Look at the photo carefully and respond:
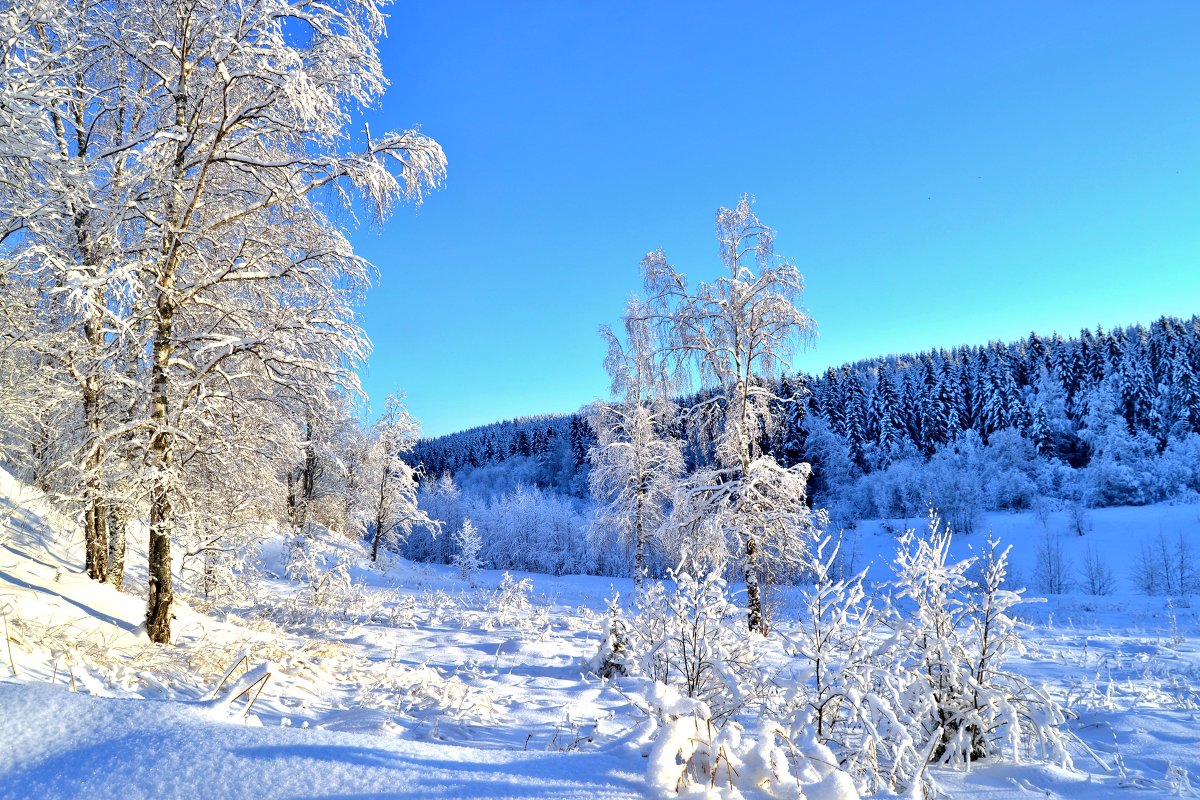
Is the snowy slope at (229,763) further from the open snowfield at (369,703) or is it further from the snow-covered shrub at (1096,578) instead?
the snow-covered shrub at (1096,578)

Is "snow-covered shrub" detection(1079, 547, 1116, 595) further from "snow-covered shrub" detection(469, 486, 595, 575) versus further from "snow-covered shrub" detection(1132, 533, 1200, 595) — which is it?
"snow-covered shrub" detection(469, 486, 595, 575)

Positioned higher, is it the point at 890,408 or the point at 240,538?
the point at 890,408

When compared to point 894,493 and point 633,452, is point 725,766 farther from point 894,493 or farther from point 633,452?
point 894,493

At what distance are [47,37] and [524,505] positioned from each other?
45.1m

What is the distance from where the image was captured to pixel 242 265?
19.5 ft

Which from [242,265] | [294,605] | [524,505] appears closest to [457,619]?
[294,605]

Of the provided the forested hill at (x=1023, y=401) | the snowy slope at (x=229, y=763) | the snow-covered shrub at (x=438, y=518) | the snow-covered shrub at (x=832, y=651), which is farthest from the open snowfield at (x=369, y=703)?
the forested hill at (x=1023, y=401)

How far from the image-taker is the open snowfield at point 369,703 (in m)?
1.73

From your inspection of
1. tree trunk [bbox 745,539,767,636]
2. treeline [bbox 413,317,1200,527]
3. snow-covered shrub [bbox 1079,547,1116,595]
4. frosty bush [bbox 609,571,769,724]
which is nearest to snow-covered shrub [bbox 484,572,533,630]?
tree trunk [bbox 745,539,767,636]

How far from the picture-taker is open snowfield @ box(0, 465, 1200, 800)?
1.73 metres

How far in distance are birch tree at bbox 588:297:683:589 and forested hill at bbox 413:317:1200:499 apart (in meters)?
37.0

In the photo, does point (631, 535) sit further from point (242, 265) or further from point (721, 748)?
point (721, 748)

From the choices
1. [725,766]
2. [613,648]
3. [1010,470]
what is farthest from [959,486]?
[725,766]

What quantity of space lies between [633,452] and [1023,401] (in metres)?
63.7
